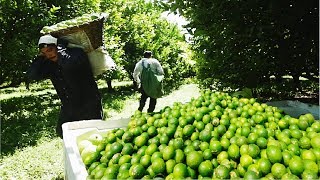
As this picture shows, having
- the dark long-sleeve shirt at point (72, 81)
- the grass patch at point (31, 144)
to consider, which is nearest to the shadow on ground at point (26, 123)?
the grass patch at point (31, 144)

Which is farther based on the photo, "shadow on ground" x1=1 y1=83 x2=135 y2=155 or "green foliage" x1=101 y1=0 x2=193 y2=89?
"green foliage" x1=101 y1=0 x2=193 y2=89

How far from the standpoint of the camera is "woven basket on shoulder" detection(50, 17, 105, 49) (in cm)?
443

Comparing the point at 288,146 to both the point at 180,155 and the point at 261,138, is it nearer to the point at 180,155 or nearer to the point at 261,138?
the point at 261,138

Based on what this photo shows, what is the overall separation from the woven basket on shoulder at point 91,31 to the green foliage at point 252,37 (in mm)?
1710

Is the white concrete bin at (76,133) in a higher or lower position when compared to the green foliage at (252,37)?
lower

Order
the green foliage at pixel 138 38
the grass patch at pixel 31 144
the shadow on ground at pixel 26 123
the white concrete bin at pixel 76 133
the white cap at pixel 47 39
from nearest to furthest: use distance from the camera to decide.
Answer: the white concrete bin at pixel 76 133, the white cap at pixel 47 39, the grass patch at pixel 31 144, the shadow on ground at pixel 26 123, the green foliage at pixel 138 38

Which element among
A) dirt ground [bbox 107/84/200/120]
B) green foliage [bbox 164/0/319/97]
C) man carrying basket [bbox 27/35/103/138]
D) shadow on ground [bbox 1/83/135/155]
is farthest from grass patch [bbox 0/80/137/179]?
green foliage [bbox 164/0/319/97]

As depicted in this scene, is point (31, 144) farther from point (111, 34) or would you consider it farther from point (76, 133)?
point (111, 34)

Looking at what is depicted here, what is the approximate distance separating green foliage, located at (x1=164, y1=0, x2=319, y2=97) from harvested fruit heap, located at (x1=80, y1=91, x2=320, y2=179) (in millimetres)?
2328

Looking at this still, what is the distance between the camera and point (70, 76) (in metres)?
4.60

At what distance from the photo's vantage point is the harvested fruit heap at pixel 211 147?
206 centimetres

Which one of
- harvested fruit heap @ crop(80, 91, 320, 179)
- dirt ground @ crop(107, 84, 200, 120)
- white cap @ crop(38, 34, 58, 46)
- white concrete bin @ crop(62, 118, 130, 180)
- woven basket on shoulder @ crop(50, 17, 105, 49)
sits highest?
woven basket on shoulder @ crop(50, 17, 105, 49)

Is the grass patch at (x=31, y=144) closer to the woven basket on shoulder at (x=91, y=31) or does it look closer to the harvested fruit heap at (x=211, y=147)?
the woven basket on shoulder at (x=91, y=31)

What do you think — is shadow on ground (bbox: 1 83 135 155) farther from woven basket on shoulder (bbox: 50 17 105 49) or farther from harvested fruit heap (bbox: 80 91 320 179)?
harvested fruit heap (bbox: 80 91 320 179)
